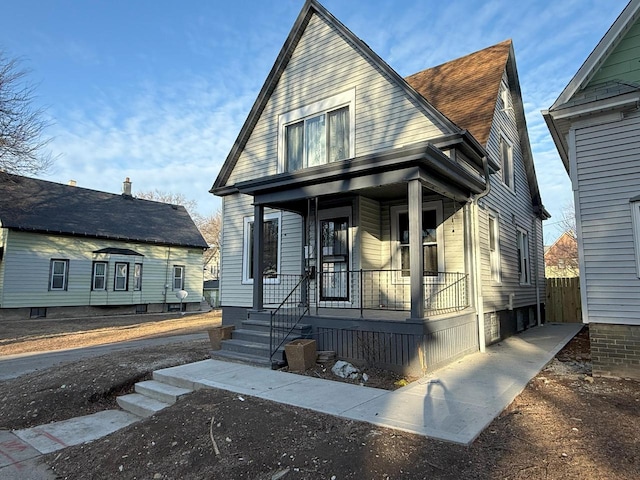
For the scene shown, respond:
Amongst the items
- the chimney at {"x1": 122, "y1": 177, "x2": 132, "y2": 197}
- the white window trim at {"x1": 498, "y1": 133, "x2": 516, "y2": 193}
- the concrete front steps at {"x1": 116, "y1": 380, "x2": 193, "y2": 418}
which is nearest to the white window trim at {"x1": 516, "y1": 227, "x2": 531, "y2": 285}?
the white window trim at {"x1": 498, "y1": 133, "x2": 516, "y2": 193}

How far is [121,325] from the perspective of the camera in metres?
17.2

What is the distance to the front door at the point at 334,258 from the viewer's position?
9.38m

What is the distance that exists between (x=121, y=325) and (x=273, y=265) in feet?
32.6

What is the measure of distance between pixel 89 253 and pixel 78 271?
104cm

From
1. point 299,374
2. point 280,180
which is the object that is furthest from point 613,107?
point 299,374

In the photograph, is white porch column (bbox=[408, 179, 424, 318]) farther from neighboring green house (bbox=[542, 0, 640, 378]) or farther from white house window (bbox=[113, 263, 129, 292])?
white house window (bbox=[113, 263, 129, 292])

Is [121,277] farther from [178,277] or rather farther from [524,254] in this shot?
[524,254]

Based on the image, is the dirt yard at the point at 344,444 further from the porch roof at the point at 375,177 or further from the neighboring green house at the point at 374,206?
the porch roof at the point at 375,177

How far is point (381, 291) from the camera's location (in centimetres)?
926

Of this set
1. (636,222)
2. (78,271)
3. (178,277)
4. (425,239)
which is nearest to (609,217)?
(636,222)

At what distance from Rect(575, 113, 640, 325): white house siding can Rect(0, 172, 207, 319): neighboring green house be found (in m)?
17.4

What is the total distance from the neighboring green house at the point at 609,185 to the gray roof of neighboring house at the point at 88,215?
17737mm

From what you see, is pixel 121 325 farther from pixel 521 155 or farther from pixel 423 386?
pixel 521 155

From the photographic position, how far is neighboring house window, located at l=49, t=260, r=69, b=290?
19688mm
